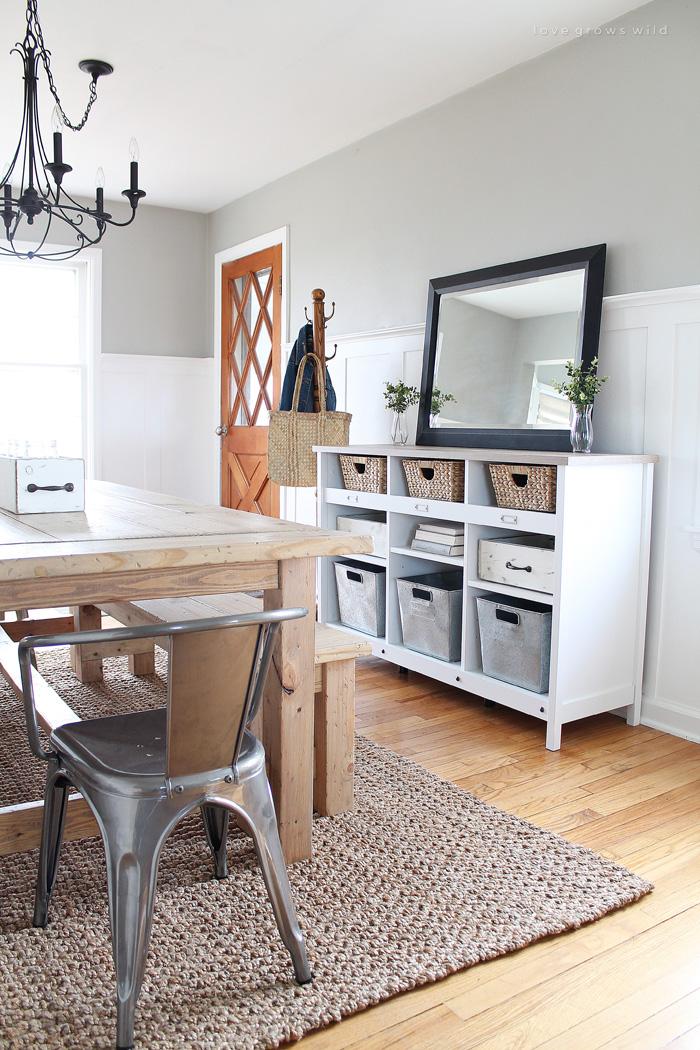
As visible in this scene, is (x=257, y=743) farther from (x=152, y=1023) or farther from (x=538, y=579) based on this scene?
(x=538, y=579)

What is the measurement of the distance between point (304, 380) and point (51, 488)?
210 centimetres

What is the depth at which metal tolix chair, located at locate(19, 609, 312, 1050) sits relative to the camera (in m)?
1.33

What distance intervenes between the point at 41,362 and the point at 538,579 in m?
3.98

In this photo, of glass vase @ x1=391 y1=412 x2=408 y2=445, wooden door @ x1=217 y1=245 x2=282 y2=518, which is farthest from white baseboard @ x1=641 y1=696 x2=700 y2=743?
wooden door @ x1=217 y1=245 x2=282 y2=518

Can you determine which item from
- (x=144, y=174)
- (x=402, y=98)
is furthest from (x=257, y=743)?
(x=144, y=174)

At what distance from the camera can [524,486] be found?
9.21 ft

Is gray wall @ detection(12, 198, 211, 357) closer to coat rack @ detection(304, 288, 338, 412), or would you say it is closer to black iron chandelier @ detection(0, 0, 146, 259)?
black iron chandelier @ detection(0, 0, 146, 259)

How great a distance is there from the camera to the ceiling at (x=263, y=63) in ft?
9.66

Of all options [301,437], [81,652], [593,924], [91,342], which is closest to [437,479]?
[301,437]

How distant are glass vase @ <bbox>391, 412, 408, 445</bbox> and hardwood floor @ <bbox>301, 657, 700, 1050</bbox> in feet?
3.81

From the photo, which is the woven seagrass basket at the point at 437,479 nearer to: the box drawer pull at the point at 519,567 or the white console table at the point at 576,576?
the white console table at the point at 576,576

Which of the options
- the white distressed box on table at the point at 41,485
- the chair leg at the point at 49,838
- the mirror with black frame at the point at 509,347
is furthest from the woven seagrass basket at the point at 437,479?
the chair leg at the point at 49,838

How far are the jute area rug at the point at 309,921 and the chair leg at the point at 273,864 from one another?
0.19 ft

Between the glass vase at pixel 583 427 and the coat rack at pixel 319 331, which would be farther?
the coat rack at pixel 319 331
